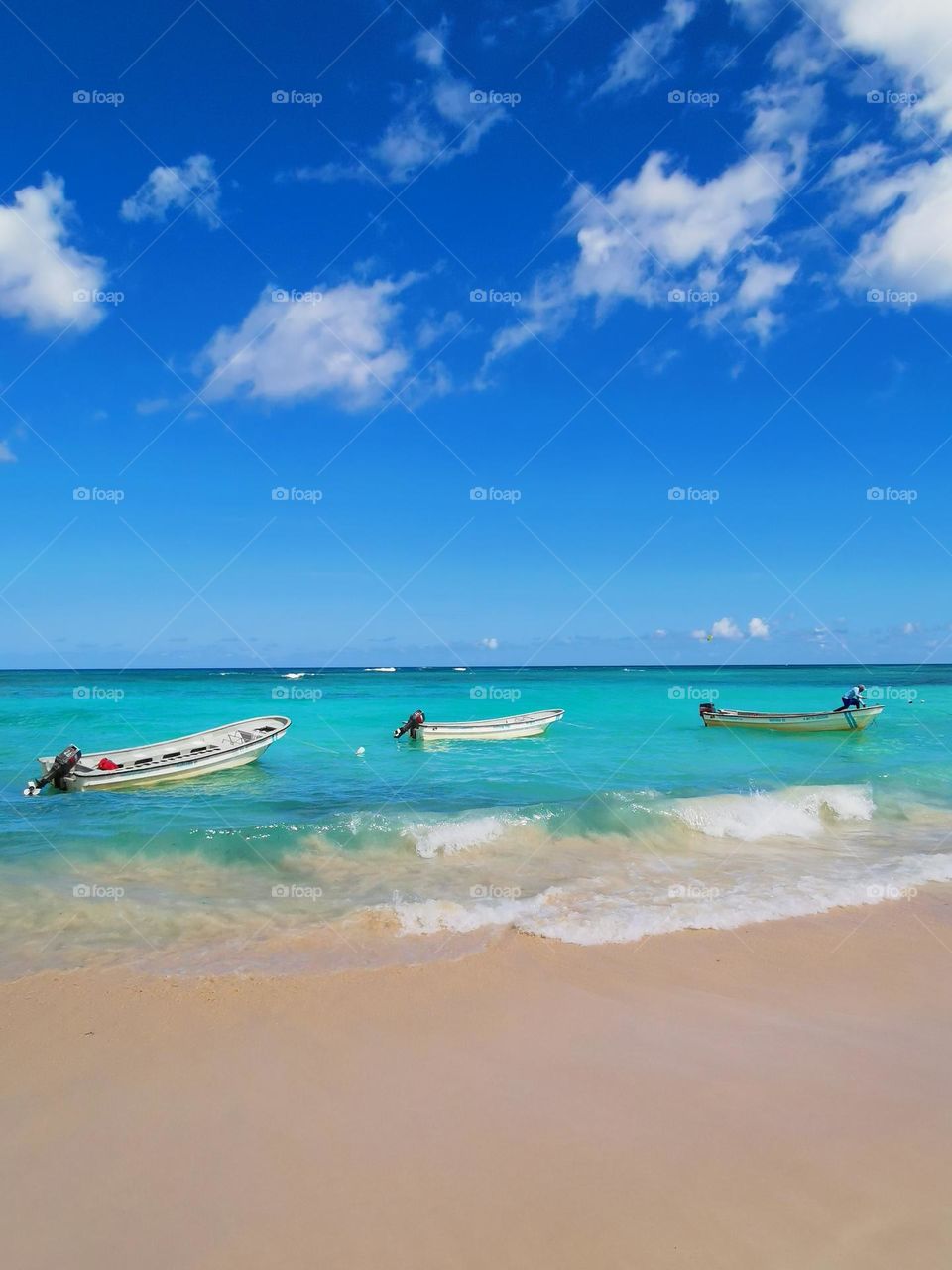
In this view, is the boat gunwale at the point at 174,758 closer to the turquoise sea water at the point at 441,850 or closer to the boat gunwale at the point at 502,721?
the turquoise sea water at the point at 441,850

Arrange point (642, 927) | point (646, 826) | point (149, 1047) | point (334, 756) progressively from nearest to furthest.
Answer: point (149, 1047) → point (642, 927) → point (646, 826) → point (334, 756)

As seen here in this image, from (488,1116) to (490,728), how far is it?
82.8 ft

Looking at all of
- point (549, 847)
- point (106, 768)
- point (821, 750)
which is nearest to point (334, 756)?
point (106, 768)

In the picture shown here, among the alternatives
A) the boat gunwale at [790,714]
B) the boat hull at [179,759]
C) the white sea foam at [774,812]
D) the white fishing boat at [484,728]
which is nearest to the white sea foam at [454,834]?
the white sea foam at [774,812]

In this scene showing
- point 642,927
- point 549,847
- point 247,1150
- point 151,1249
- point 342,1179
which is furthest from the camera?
point 549,847

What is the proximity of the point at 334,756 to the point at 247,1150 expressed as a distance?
2143 cm

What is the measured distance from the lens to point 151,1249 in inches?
141

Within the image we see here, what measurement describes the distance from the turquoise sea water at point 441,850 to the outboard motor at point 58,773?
427mm

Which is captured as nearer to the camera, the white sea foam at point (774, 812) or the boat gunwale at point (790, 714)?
the white sea foam at point (774, 812)

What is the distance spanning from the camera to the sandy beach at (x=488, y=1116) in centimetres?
363

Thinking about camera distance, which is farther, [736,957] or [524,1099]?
[736,957]

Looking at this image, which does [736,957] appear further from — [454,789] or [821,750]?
[821,750]

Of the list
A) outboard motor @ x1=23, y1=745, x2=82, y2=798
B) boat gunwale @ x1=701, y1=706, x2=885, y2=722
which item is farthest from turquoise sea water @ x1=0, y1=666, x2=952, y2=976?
boat gunwale @ x1=701, y1=706, x2=885, y2=722

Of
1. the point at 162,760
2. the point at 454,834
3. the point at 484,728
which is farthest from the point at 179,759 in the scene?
the point at 484,728
